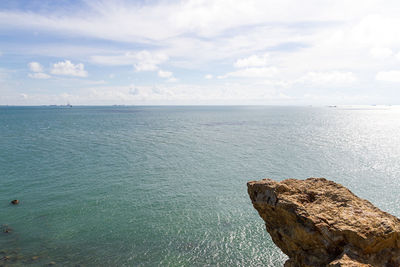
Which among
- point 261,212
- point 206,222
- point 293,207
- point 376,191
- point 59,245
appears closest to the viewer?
point 293,207

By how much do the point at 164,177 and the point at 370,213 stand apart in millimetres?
37145

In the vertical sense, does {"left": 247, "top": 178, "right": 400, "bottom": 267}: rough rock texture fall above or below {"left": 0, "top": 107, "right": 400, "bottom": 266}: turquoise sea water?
above

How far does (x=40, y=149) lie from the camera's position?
214 feet

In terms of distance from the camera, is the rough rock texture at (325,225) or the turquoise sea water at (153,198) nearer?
the rough rock texture at (325,225)

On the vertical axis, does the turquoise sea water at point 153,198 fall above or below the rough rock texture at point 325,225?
below

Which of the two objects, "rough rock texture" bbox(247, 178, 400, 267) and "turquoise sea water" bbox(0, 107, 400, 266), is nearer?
"rough rock texture" bbox(247, 178, 400, 267)

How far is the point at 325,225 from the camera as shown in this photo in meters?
10.7

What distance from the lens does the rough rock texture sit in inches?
386

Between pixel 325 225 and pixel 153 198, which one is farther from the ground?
pixel 325 225

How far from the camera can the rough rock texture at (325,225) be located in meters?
9.80

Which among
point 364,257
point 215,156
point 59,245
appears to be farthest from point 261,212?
point 215,156

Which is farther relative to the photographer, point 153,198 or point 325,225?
point 153,198

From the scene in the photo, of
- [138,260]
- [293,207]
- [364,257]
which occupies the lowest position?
[138,260]

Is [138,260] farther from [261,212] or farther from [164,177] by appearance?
[164,177]
